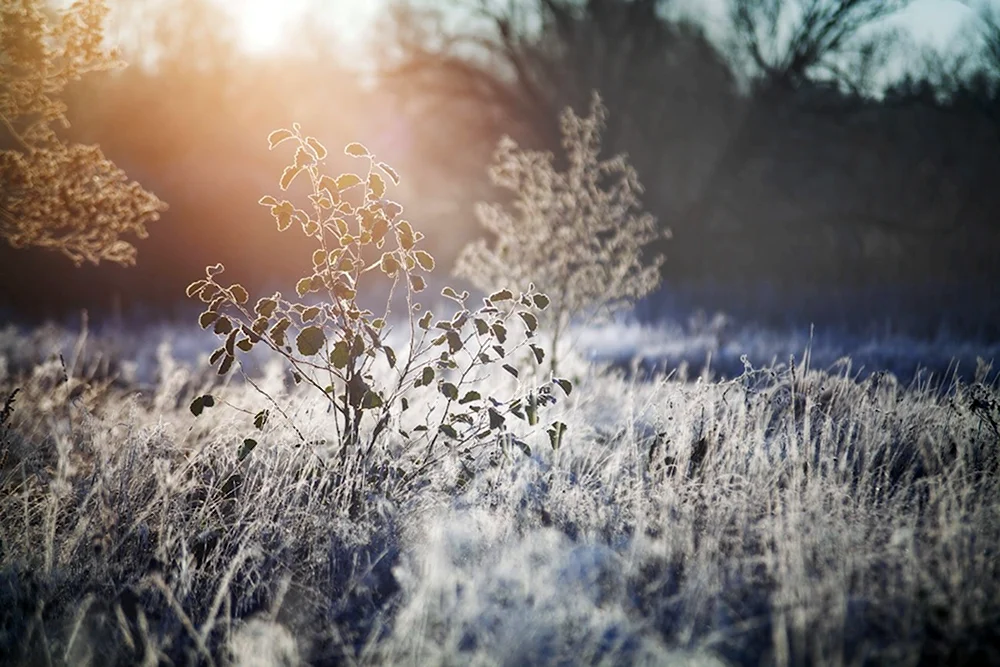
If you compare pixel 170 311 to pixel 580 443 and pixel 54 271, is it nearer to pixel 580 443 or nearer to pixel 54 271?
pixel 54 271

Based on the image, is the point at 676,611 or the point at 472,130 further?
the point at 472,130

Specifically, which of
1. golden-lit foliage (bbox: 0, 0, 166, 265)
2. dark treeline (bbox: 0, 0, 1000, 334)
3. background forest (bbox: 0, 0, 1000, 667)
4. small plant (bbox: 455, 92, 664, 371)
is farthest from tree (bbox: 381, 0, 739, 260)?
golden-lit foliage (bbox: 0, 0, 166, 265)

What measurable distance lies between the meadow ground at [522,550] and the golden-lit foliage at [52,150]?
5.04 feet

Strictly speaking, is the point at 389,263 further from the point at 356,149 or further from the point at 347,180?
the point at 356,149

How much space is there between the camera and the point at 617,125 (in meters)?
15.4

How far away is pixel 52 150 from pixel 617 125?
1227 centimetres

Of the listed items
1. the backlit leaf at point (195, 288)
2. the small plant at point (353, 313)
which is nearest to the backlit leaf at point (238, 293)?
the small plant at point (353, 313)

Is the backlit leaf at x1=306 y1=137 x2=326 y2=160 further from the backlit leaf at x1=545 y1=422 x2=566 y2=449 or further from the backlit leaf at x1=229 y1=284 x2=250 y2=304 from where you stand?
the backlit leaf at x1=545 y1=422 x2=566 y2=449

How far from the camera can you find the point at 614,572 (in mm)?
2648

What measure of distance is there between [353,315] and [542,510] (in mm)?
1190

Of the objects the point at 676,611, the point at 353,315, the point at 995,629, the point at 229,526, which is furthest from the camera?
the point at 353,315

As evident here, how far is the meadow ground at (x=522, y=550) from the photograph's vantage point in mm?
2262

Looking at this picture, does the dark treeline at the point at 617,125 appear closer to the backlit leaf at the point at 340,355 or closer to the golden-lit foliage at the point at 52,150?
the golden-lit foliage at the point at 52,150

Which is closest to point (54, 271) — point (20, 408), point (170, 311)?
point (170, 311)
